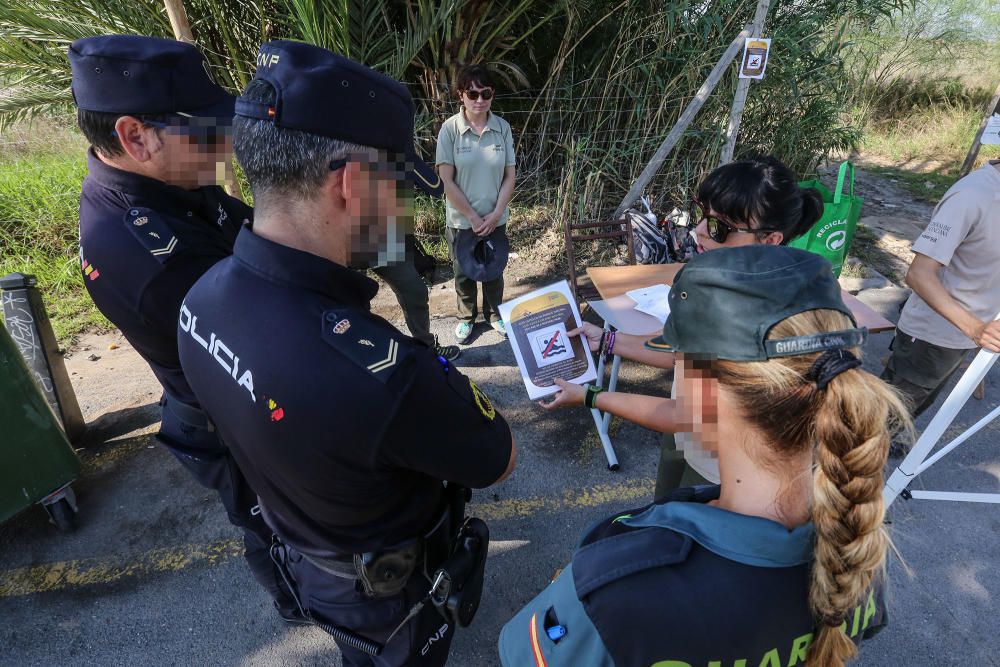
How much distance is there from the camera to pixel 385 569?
1284 millimetres

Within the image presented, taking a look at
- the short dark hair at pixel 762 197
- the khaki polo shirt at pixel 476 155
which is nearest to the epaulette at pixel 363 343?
the short dark hair at pixel 762 197

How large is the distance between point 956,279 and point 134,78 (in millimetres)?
3317

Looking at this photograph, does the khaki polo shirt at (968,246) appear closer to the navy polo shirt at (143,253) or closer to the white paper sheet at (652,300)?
the white paper sheet at (652,300)

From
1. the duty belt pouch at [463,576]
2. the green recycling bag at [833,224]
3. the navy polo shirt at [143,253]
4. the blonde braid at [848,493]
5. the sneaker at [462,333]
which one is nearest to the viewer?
the blonde braid at [848,493]

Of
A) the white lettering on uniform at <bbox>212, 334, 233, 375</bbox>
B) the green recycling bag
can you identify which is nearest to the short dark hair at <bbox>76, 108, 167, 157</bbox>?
the white lettering on uniform at <bbox>212, 334, 233, 375</bbox>

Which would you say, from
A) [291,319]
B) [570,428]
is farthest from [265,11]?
[291,319]

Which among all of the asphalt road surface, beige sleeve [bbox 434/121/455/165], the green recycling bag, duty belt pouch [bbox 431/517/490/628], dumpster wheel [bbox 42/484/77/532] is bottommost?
the asphalt road surface

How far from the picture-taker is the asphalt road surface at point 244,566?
2141mm

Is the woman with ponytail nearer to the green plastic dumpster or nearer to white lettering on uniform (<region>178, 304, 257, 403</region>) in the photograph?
white lettering on uniform (<region>178, 304, 257, 403</region>)

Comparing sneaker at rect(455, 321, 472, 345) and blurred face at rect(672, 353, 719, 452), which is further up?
blurred face at rect(672, 353, 719, 452)

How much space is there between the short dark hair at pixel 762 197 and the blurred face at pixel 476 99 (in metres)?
2.12

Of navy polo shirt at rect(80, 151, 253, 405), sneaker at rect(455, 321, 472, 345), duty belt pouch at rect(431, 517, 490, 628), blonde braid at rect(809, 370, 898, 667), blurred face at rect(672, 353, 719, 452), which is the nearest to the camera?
blonde braid at rect(809, 370, 898, 667)

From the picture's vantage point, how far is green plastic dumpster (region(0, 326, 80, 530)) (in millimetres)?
2350

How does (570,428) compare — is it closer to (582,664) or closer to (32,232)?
(582,664)
